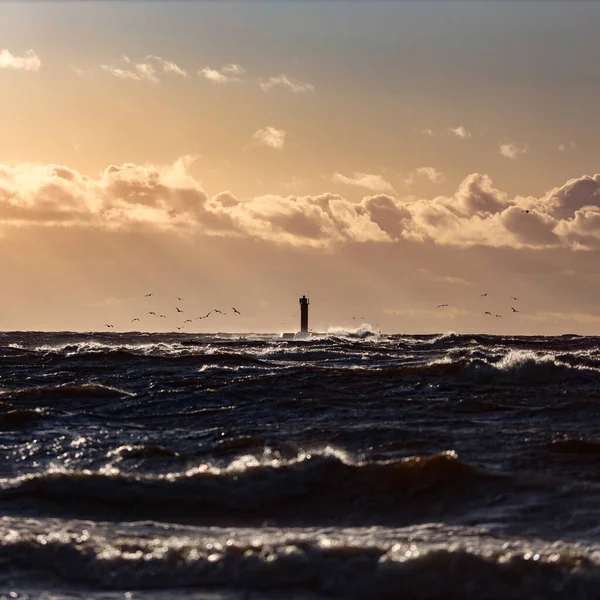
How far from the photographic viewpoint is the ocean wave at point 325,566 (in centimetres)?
709

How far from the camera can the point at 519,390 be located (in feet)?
61.3

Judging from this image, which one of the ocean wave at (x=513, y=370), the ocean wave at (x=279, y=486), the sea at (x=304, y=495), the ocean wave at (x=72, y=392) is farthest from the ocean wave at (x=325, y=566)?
the ocean wave at (x=513, y=370)

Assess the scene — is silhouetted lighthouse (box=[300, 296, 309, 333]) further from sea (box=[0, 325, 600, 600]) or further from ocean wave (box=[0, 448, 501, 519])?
ocean wave (box=[0, 448, 501, 519])

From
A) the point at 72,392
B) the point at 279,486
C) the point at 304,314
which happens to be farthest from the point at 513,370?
the point at 304,314

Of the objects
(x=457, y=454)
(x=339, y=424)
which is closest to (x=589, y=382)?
(x=339, y=424)

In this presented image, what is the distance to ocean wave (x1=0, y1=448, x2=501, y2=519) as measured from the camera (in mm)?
9844

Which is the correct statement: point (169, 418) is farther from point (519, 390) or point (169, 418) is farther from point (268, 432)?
point (519, 390)

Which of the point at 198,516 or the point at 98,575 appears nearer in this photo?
the point at 98,575

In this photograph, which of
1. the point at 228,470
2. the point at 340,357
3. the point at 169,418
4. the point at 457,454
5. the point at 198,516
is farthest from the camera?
the point at 340,357

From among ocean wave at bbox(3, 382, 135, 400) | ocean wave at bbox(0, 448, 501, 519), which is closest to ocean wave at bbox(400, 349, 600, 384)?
ocean wave at bbox(3, 382, 135, 400)

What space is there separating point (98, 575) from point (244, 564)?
3.83ft

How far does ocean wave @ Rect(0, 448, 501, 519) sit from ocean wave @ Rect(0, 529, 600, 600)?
1683mm

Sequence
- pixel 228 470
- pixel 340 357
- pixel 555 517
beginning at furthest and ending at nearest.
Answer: pixel 340 357, pixel 228 470, pixel 555 517

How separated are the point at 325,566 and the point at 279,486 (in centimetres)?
286
